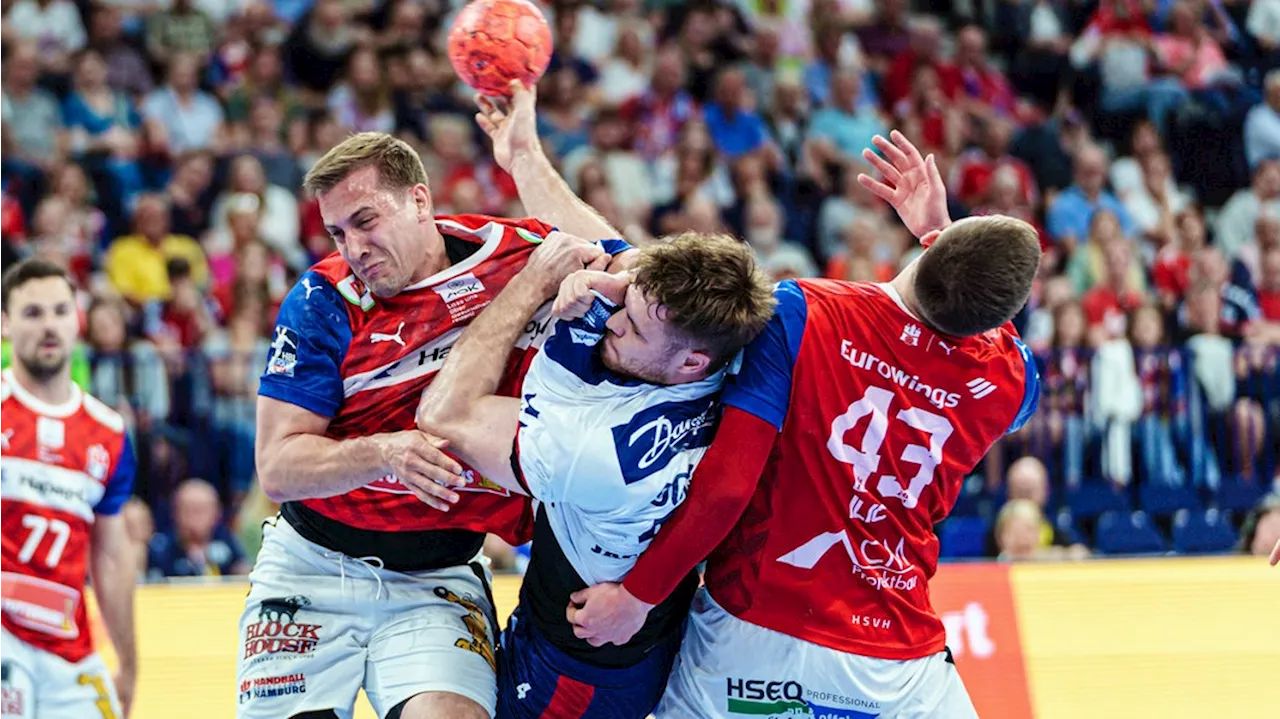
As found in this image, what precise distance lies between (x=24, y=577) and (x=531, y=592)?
2505 mm

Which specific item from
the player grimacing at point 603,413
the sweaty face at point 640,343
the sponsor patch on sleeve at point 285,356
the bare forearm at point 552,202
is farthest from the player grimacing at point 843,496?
the sponsor patch on sleeve at point 285,356

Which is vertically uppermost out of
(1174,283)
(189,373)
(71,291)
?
(71,291)

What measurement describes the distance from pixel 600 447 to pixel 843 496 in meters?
0.81

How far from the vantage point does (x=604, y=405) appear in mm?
4180

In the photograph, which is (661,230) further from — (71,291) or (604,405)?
(604,405)

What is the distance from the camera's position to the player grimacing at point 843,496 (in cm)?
428

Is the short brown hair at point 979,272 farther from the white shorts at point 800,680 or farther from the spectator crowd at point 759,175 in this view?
the spectator crowd at point 759,175

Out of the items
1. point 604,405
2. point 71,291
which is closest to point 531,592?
point 604,405

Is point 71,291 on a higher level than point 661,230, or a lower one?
higher

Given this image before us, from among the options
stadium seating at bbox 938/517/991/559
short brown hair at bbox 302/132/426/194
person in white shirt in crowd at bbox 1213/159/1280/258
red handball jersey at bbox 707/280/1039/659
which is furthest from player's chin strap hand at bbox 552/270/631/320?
person in white shirt in crowd at bbox 1213/159/1280/258

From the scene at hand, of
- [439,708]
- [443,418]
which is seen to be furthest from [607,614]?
[443,418]

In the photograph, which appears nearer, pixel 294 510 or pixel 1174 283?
pixel 294 510

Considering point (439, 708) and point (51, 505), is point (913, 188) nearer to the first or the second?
point (439, 708)

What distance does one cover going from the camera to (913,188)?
496 centimetres
